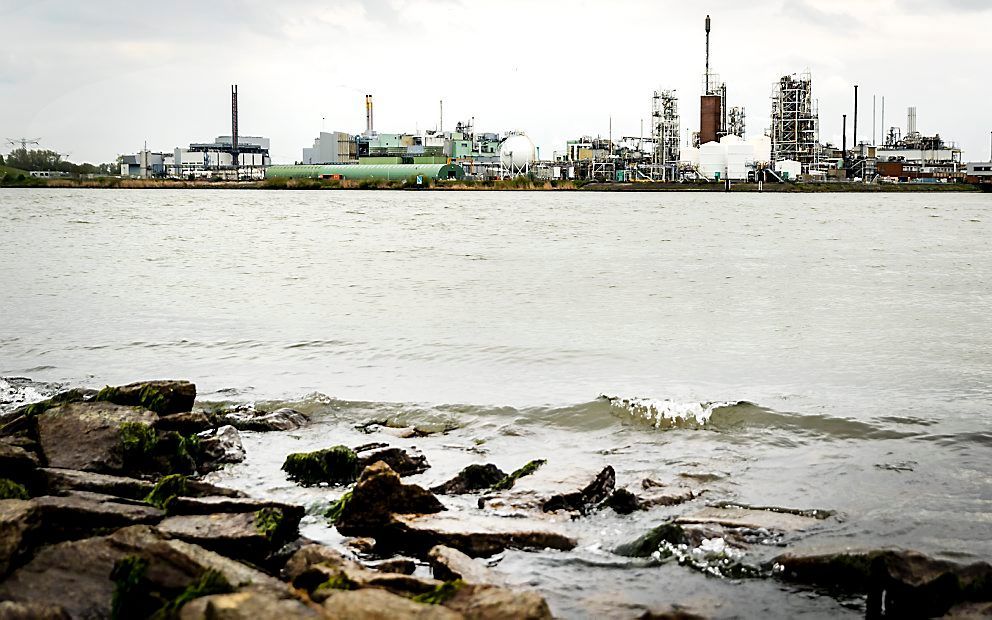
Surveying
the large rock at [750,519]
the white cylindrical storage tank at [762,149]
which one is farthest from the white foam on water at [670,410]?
the white cylindrical storage tank at [762,149]

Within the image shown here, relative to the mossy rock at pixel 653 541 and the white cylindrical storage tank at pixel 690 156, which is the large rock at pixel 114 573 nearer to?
the mossy rock at pixel 653 541

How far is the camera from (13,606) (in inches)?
160

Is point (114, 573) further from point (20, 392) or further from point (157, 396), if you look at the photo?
point (20, 392)

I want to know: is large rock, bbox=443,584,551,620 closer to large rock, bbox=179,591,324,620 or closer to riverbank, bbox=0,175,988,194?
large rock, bbox=179,591,324,620

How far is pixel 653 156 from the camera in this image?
133m

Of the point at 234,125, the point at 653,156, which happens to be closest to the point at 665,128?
the point at 653,156

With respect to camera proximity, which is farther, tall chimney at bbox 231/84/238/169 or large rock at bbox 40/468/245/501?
tall chimney at bbox 231/84/238/169

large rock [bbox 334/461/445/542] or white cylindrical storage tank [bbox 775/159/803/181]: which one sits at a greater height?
white cylindrical storage tank [bbox 775/159/803/181]

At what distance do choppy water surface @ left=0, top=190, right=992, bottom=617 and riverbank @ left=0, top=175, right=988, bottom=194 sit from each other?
3698 inches

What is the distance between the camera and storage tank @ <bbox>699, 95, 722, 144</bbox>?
127 m

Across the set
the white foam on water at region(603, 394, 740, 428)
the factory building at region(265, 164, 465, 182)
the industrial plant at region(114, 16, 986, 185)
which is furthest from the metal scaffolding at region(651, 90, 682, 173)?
the white foam on water at region(603, 394, 740, 428)

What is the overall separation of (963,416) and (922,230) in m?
44.6

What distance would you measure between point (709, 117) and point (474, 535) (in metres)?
129

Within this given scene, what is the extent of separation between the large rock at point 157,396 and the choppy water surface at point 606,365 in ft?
2.62
